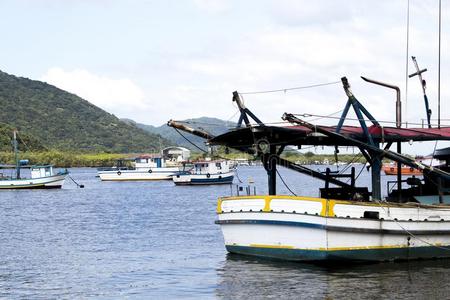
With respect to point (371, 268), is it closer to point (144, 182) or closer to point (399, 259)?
point (399, 259)

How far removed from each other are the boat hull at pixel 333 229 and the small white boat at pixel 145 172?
92425 mm

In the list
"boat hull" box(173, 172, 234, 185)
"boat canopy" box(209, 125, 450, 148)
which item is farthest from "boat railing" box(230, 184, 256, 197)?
"boat hull" box(173, 172, 234, 185)

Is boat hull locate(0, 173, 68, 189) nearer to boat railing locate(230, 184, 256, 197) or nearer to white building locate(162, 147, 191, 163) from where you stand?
boat railing locate(230, 184, 256, 197)

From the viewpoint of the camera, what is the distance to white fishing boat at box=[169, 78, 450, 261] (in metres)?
22.4

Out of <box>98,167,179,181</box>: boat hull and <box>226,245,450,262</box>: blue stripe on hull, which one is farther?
<box>98,167,179,181</box>: boat hull

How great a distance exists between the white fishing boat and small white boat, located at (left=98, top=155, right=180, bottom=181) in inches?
3604

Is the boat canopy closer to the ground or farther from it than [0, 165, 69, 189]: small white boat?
farther from it

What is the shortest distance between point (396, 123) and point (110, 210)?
114 ft

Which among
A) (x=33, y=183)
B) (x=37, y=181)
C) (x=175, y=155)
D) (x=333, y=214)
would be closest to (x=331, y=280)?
(x=333, y=214)

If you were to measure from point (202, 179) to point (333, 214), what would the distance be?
75.2 metres

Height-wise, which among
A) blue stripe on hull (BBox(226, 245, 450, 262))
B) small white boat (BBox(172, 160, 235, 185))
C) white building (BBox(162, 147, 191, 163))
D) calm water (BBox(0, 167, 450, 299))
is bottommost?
calm water (BBox(0, 167, 450, 299))

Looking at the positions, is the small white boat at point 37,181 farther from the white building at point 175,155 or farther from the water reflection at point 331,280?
the water reflection at point 331,280

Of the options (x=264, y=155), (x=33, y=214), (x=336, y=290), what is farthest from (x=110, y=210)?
(x=336, y=290)

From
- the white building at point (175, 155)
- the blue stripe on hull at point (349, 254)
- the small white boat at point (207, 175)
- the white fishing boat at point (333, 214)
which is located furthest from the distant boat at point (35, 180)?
the blue stripe on hull at point (349, 254)
